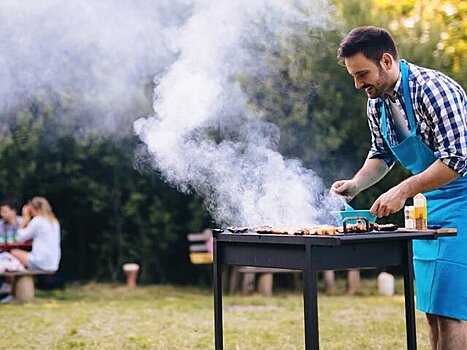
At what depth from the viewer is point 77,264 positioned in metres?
9.78

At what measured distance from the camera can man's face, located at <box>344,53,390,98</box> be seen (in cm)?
352

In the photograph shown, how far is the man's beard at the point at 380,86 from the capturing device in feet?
11.6

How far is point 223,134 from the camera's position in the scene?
7426 millimetres

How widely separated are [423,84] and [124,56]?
13.3 feet

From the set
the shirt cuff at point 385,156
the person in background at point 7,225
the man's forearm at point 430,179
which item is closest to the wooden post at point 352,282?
the person in background at point 7,225

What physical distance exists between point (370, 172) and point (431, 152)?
442 millimetres

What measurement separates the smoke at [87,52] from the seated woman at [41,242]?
3.53ft

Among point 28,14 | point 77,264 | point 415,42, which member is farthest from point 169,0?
point 77,264

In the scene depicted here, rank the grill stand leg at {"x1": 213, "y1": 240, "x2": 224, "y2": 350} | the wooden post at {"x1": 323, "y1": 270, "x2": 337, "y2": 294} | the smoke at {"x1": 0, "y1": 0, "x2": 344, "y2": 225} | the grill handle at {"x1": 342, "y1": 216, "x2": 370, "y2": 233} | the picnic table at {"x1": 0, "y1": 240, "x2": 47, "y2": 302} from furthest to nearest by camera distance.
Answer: the wooden post at {"x1": 323, "y1": 270, "x2": 337, "y2": 294}, the picnic table at {"x1": 0, "y1": 240, "x2": 47, "y2": 302}, the smoke at {"x1": 0, "y1": 0, "x2": 344, "y2": 225}, the grill stand leg at {"x1": 213, "y1": 240, "x2": 224, "y2": 350}, the grill handle at {"x1": 342, "y1": 216, "x2": 370, "y2": 233}

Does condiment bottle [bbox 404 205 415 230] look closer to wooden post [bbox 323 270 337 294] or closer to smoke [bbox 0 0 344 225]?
smoke [bbox 0 0 344 225]

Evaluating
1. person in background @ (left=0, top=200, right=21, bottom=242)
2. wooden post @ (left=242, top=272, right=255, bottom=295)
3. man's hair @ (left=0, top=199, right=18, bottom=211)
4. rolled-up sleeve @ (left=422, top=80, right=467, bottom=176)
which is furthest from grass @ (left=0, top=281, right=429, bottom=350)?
rolled-up sleeve @ (left=422, top=80, right=467, bottom=176)

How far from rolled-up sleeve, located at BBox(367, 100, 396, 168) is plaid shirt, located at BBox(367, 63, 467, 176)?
0.76 ft

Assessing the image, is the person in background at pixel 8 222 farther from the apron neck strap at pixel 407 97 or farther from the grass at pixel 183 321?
the apron neck strap at pixel 407 97

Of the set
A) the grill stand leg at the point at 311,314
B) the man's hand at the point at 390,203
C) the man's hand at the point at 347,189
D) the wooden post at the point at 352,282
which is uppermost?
the man's hand at the point at 347,189
